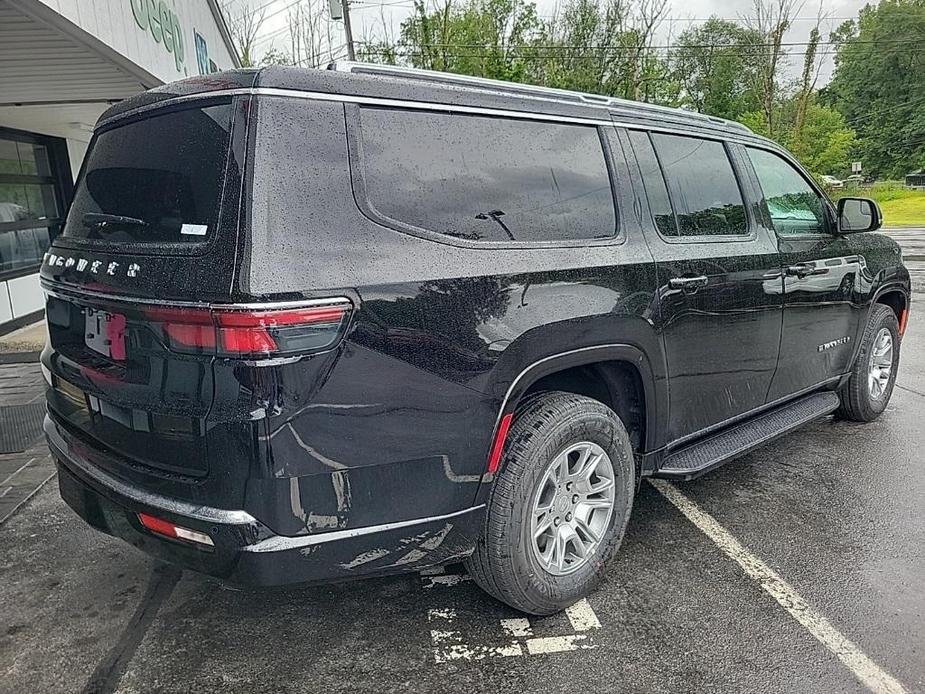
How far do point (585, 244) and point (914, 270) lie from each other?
13932 millimetres

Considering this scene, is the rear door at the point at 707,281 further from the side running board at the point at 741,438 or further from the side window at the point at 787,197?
the side window at the point at 787,197

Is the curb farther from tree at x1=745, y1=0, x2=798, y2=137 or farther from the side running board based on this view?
tree at x1=745, y1=0, x2=798, y2=137

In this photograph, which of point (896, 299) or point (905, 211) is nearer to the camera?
point (896, 299)

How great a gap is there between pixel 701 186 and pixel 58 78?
6977 mm

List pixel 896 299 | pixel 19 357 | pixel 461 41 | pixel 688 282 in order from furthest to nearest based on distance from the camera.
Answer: pixel 461 41, pixel 19 357, pixel 896 299, pixel 688 282

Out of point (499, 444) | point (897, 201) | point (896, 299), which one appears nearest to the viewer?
point (499, 444)

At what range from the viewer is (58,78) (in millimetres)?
7305

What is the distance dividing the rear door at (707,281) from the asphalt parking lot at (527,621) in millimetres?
676

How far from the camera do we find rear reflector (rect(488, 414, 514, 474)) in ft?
7.94

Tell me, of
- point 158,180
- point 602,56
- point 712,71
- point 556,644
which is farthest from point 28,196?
point 712,71

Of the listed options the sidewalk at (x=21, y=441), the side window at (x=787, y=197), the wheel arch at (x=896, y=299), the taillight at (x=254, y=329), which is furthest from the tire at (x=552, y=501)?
the wheel arch at (x=896, y=299)

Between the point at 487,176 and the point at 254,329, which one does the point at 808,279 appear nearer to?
the point at 487,176

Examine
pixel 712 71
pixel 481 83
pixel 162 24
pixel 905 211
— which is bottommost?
pixel 905 211

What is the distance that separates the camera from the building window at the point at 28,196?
962 centimetres
